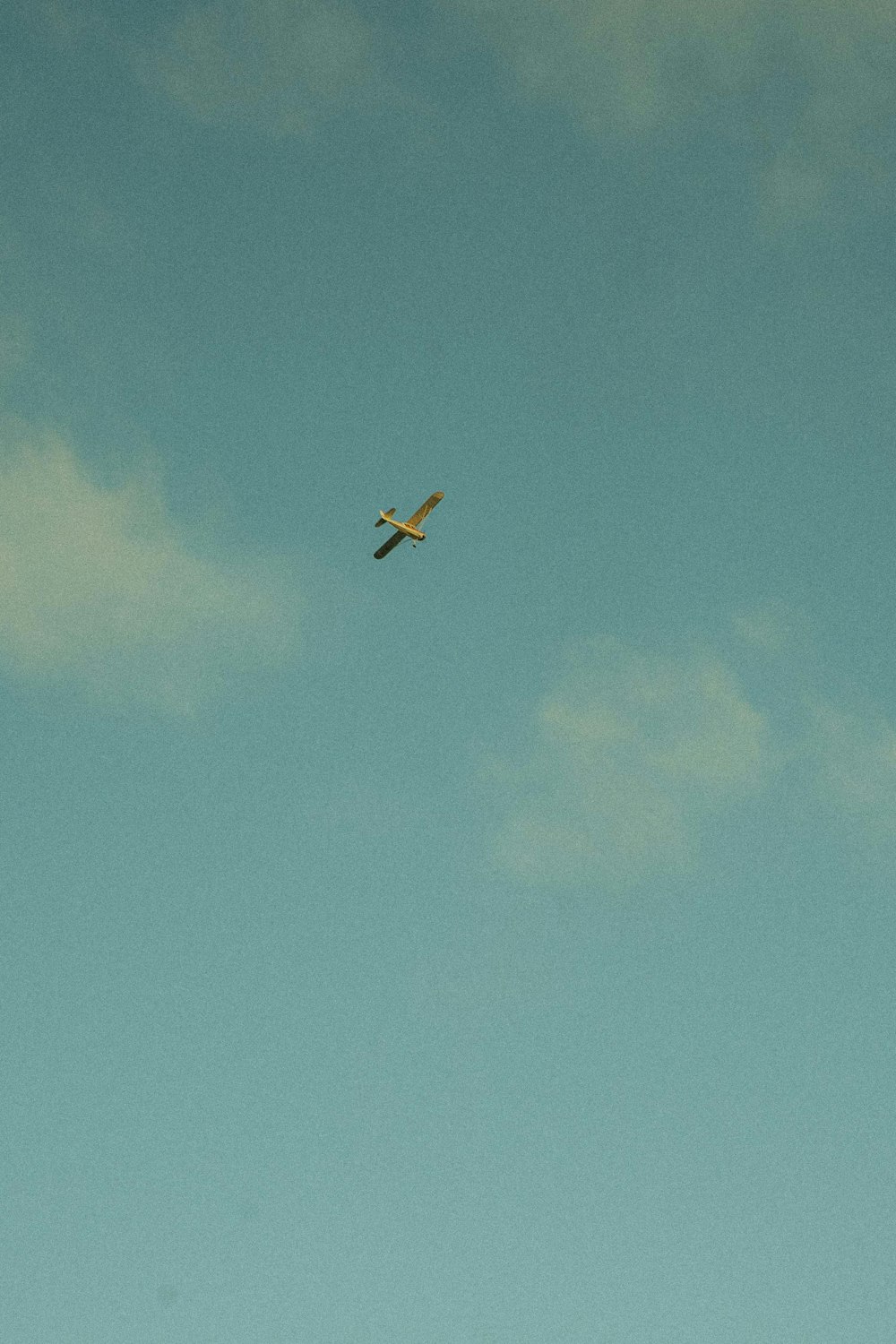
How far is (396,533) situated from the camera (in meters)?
194
